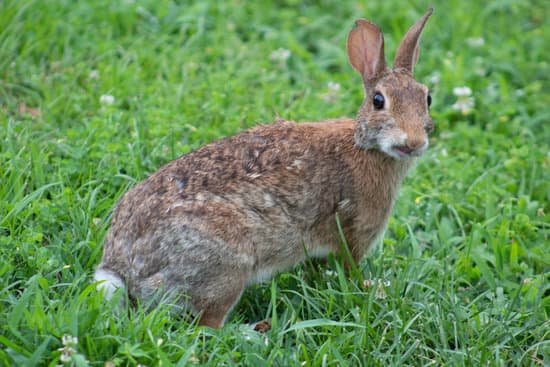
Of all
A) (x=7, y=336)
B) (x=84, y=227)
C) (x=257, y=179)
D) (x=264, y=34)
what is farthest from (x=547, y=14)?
(x=7, y=336)

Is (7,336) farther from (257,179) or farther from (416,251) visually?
(416,251)

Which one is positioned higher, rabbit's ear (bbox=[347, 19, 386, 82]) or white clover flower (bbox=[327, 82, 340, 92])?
rabbit's ear (bbox=[347, 19, 386, 82])

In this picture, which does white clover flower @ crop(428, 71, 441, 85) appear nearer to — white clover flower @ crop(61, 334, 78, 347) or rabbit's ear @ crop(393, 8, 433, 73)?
rabbit's ear @ crop(393, 8, 433, 73)

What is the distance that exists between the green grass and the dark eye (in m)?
1.01

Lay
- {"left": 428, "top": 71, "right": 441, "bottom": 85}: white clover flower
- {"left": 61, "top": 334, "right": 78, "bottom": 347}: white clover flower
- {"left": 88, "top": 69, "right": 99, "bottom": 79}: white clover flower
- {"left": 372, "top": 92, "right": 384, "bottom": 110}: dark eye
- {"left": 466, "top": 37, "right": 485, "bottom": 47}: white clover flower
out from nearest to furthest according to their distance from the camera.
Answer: {"left": 61, "top": 334, "right": 78, "bottom": 347}: white clover flower → {"left": 372, "top": 92, "right": 384, "bottom": 110}: dark eye → {"left": 88, "top": 69, "right": 99, "bottom": 79}: white clover flower → {"left": 428, "top": 71, "right": 441, "bottom": 85}: white clover flower → {"left": 466, "top": 37, "right": 485, "bottom": 47}: white clover flower

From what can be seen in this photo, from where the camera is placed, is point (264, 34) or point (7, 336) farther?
point (264, 34)

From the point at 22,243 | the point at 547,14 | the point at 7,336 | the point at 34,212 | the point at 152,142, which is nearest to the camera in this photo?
the point at 7,336

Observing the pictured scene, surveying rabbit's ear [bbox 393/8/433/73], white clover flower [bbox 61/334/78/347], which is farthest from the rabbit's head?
white clover flower [bbox 61/334/78/347]

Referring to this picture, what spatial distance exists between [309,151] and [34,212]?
177 cm

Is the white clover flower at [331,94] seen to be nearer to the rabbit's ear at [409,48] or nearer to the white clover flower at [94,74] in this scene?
the rabbit's ear at [409,48]

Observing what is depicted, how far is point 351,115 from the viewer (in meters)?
7.62

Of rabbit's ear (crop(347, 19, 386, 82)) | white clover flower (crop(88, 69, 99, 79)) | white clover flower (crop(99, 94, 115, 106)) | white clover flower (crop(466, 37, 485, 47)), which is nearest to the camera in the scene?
rabbit's ear (crop(347, 19, 386, 82))

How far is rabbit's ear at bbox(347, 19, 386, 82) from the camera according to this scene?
574 cm

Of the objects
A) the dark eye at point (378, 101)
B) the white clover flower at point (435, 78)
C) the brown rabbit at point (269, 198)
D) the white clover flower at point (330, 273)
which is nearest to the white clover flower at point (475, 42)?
the white clover flower at point (435, 78)
